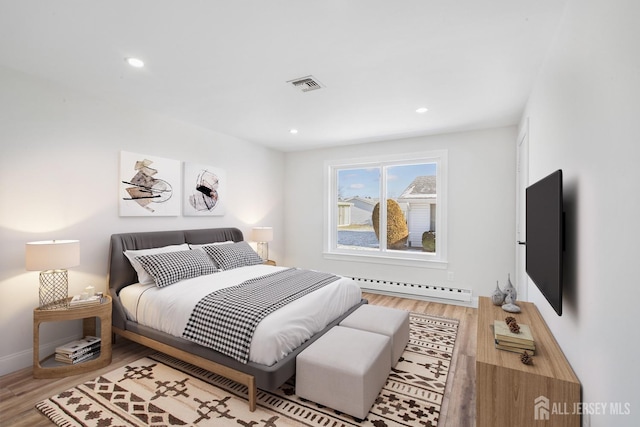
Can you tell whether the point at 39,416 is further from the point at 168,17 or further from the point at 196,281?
the point at 168,17

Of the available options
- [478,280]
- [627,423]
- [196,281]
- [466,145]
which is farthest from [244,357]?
[466,145]

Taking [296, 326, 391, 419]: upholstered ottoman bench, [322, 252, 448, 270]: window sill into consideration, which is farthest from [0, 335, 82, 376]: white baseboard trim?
[322, 252, 448, 270]: window sill

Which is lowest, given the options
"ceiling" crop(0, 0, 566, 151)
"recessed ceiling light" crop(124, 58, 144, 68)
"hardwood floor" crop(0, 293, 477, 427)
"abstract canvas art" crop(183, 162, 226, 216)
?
"hardwood floor" crop(0, 293, 477, 427)

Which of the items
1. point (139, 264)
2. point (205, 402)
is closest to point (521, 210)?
point (205, 402)

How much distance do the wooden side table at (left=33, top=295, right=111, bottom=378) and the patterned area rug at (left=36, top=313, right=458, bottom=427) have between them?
0.21 m

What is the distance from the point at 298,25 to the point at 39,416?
9.71 ft

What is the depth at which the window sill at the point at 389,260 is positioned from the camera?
4254 millimetres

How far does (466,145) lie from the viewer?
4051 mm

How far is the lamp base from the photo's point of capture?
2.46m

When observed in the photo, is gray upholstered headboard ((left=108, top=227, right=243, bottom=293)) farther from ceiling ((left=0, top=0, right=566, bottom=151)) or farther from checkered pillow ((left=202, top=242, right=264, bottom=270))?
ceiling ((left=0, top=0, right=566, bottom=151))

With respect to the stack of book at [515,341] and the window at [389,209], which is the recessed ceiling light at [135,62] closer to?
the stack of book at [515,341]

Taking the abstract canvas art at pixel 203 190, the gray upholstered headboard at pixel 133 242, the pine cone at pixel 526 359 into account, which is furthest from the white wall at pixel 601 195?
the abstract canvas art at pixel 203 190

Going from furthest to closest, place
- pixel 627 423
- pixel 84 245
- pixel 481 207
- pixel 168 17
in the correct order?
A: pixel 481 207, pixel 84 245, pixel 168 17, pixel 627 423

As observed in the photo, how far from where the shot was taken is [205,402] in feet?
6.68
